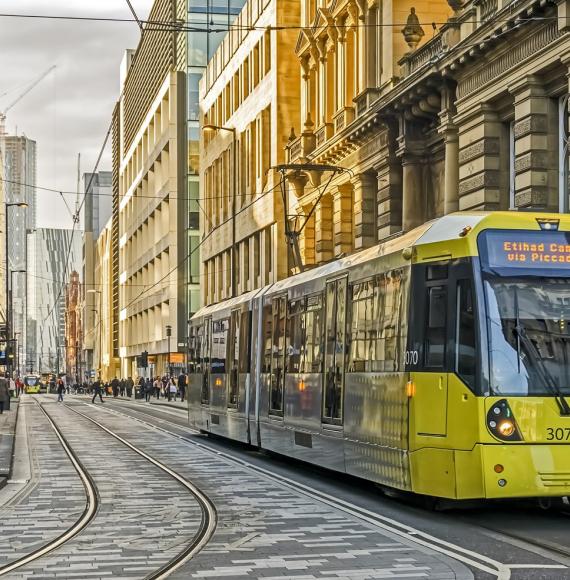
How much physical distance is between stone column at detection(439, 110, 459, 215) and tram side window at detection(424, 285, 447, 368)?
18.8 m

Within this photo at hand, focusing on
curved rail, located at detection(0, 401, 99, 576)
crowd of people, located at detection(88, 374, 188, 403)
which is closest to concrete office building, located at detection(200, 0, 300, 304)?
crowd of people, located at detection(88, 374, 188, 403)

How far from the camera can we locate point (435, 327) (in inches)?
512

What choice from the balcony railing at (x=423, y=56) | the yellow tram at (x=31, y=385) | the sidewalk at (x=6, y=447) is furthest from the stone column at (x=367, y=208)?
the yellow tram at (x=31, y=385)

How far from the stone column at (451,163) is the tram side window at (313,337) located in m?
14.1

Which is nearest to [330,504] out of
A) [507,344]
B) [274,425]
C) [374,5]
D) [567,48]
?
[507,344]

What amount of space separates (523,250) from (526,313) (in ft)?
2.22

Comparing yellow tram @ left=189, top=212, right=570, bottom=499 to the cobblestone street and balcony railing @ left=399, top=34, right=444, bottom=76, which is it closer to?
the cobblestone street

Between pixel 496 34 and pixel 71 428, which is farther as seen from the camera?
pixel 71 428

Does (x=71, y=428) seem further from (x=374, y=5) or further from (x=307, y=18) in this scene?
(x=307, y=18)

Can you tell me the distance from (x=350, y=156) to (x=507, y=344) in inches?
1166

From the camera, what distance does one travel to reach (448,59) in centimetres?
3061

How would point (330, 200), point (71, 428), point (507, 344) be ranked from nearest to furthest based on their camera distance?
point (507, 344) → point (71, 428) → point (330, 200)

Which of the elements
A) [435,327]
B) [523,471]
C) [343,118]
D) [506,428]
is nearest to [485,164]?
[343,118]

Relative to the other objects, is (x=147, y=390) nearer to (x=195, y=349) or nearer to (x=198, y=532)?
(x=195, y=349)
